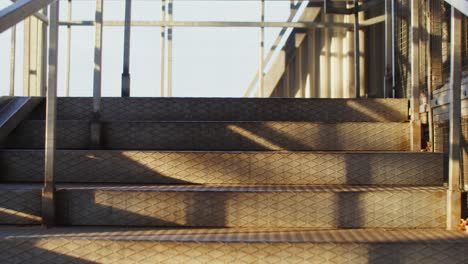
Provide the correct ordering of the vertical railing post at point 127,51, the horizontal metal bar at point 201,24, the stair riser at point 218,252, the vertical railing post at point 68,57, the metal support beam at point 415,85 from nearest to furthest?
the stair riser at point 218,252
the metal support beam at point 415,85
the vertical railing post at point 127,51
the vertical railing post at point 68,57
the horizontal metal bar at point 201,24

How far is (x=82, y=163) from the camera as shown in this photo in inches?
88.1

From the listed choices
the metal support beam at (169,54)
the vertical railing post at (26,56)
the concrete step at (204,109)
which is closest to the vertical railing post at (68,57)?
the metal support beam at (169,54)

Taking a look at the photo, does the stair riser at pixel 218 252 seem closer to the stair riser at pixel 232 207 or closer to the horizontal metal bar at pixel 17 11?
the stair riser at pixel 232 207

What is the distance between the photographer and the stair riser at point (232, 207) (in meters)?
1.92

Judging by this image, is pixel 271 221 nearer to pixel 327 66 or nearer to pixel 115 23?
pixel 115 23

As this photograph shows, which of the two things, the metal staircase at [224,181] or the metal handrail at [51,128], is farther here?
the metal handrail at [51,128]

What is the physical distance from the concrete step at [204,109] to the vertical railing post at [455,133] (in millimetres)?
892

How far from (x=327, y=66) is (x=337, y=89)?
723 mm

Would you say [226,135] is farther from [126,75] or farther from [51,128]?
Result: [126,75]

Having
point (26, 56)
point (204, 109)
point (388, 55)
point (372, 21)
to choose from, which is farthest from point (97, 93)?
point (372, 21)

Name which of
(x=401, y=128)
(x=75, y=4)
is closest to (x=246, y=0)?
(x=75, y=4)

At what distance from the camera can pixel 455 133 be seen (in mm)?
1863

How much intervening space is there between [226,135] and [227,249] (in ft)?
3.15

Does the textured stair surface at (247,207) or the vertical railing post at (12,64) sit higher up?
the vertical railing post at (12,64)
